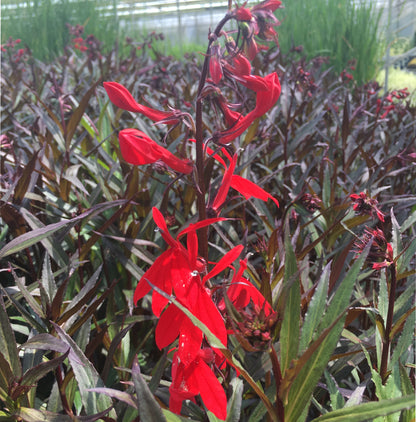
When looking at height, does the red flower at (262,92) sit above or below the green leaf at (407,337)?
above

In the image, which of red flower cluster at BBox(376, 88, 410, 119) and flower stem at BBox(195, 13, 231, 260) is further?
red flower cluster at BBox(376, 88, 410, 119)

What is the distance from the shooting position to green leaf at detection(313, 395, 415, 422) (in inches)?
13.7

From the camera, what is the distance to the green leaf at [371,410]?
0.35 m

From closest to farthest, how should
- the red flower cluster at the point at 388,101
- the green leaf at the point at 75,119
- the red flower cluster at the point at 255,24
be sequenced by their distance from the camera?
the red flower cluster at the point at 255,24, the green leaf at the point at 75,119, the red flower cluster at the point at 388,101

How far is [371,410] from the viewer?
37 cm

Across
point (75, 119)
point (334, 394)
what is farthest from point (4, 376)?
point (75, 119)

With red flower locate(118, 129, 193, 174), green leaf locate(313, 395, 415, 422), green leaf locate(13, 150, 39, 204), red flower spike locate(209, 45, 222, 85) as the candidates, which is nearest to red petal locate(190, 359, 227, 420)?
green leaf locate(313, 395, 415, 422)

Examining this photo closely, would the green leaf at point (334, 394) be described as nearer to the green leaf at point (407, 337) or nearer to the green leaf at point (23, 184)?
the green leaf at point (407, 337)

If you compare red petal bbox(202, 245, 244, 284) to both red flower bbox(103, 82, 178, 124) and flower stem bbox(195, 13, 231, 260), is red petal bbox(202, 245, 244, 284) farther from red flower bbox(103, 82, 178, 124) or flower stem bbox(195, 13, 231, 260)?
red flower bbox(103, 82, 178, 124)

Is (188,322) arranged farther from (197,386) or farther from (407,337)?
(407,337)

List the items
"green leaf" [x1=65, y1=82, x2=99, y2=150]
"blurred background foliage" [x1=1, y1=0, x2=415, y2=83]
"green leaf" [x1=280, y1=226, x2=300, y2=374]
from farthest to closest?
"blurred background foliage" [x1=1, y1=0, x2=415, y2=83] → "green leaf" [x1=65, y1=82, x2=99, y2=150] → "green leaf" [x1=280, y1=226, x2=300, y2=374]

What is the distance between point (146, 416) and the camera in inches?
14.9

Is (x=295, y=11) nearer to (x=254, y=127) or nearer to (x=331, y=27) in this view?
(x=331, y=27)

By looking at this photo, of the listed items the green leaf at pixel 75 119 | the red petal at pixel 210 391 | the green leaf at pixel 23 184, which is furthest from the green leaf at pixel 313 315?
the green leaf at pixel 75 119
